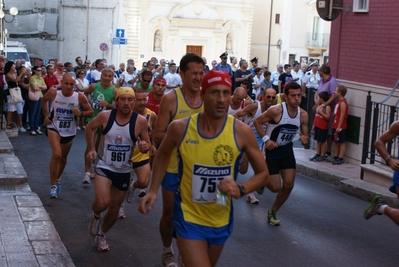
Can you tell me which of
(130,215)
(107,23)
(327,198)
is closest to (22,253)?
(130,215)

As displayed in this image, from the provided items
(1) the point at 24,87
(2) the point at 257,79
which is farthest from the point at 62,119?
(2) the point at 257,79

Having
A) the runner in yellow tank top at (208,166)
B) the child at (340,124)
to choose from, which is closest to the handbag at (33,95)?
the child at (340,124)

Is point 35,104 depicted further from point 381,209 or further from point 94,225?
point 381,209

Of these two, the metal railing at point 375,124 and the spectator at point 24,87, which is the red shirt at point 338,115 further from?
the spectator at point 24,87

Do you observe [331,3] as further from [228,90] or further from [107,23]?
[107,23]

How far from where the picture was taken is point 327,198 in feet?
38.3

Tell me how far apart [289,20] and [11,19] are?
24596 millimetres

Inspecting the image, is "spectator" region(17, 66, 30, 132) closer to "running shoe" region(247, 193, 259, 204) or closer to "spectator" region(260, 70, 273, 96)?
"spectator" region(260, 70, 273, 96)

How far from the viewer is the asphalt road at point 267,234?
25.2ft

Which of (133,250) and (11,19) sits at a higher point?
(11,19)

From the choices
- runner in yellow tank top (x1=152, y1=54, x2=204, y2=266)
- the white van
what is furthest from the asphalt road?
the white van

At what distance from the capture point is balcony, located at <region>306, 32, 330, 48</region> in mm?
61844

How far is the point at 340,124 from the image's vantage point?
47.5 ft

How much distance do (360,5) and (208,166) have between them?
11.2m
